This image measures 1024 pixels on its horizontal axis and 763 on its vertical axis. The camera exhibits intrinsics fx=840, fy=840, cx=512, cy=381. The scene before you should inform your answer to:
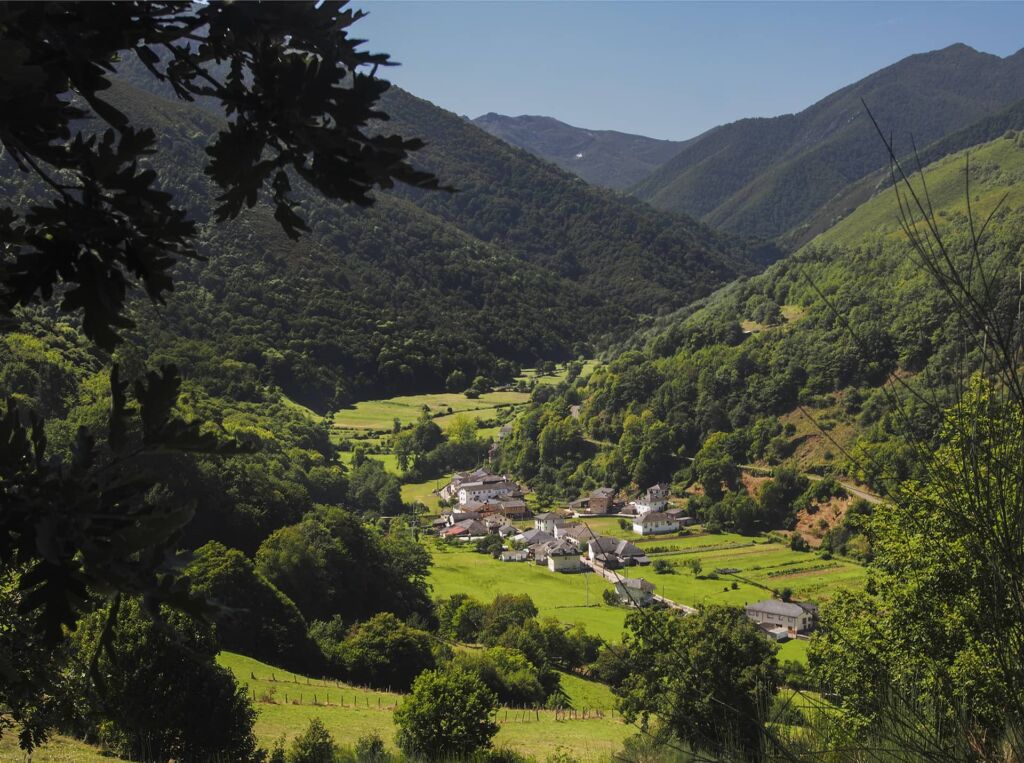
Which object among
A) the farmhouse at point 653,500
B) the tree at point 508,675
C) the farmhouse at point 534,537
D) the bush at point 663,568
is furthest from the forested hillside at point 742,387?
the tree at point 508,675

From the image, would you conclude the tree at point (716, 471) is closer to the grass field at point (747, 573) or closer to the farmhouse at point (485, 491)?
the grass field at point (747, 573)

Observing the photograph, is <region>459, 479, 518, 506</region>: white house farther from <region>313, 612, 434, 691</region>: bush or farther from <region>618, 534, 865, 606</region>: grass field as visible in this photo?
<region>313, 612, 434, 691</region>: bush

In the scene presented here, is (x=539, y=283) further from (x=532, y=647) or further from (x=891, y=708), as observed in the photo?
(x=891, y=708)

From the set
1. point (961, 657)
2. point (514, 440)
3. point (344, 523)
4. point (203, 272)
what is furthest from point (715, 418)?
point (961, 657)

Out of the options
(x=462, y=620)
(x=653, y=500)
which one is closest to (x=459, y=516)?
(x=653, y=500)

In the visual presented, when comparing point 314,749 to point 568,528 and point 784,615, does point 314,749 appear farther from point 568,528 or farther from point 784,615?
point 568,528
